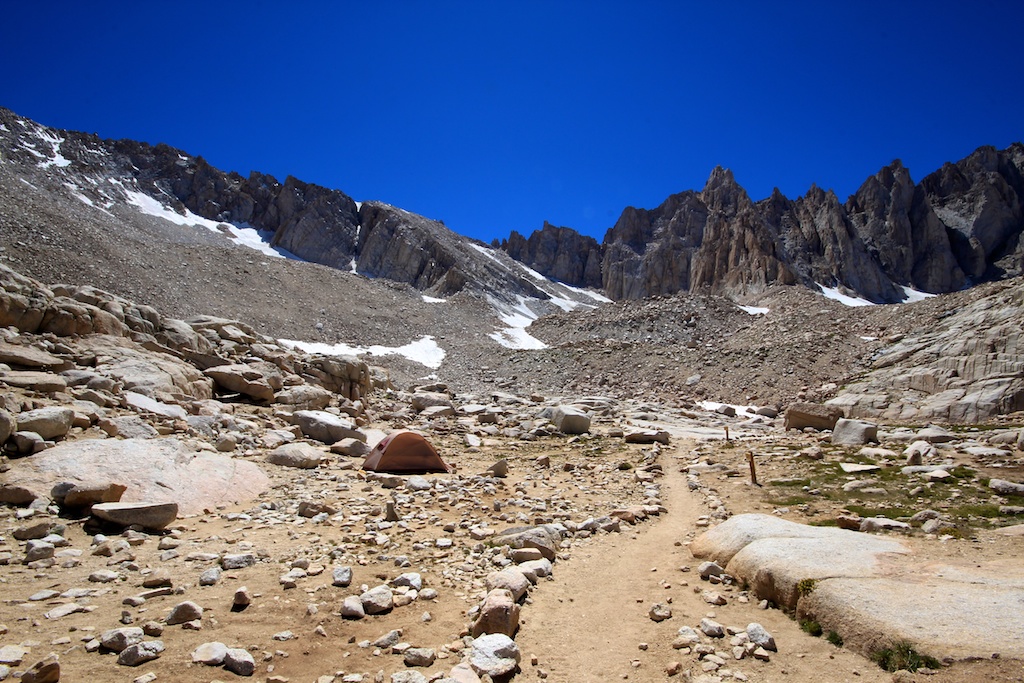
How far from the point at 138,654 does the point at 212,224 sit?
121039 millimetres

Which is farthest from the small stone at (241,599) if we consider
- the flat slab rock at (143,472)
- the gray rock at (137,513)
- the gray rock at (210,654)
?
the flat slab rock at (143,472)

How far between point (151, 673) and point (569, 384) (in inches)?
1542

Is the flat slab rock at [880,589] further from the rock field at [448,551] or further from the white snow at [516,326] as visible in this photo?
the white snow at [516,326]

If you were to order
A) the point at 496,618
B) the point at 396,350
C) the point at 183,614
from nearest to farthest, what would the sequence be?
the point at 183,614, the point at 496,618, the point at 396,350

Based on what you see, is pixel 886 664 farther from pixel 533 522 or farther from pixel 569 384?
pixel 569 384

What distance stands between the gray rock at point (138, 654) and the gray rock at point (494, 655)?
2.69m

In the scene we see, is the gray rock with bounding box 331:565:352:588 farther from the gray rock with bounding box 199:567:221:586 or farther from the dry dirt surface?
the gray rock with bounding box 199:567:221:586

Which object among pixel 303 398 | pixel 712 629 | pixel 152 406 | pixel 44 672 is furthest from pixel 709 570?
pixel 303 398

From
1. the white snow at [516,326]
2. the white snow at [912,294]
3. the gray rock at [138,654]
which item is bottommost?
the gray rock at [138,654]

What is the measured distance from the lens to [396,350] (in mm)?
57250

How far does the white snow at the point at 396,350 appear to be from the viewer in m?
51.5

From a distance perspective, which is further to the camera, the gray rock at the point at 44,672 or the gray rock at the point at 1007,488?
the gray rock at the point at 1007,488

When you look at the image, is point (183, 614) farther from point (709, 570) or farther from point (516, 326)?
point (516, 326)

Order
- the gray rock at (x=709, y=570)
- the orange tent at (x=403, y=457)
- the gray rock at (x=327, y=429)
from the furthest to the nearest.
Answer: the gray rock at (x=327, y=429) → the orange tent at (x=403, y=457) → the gray rock at (x=709, y=570)
